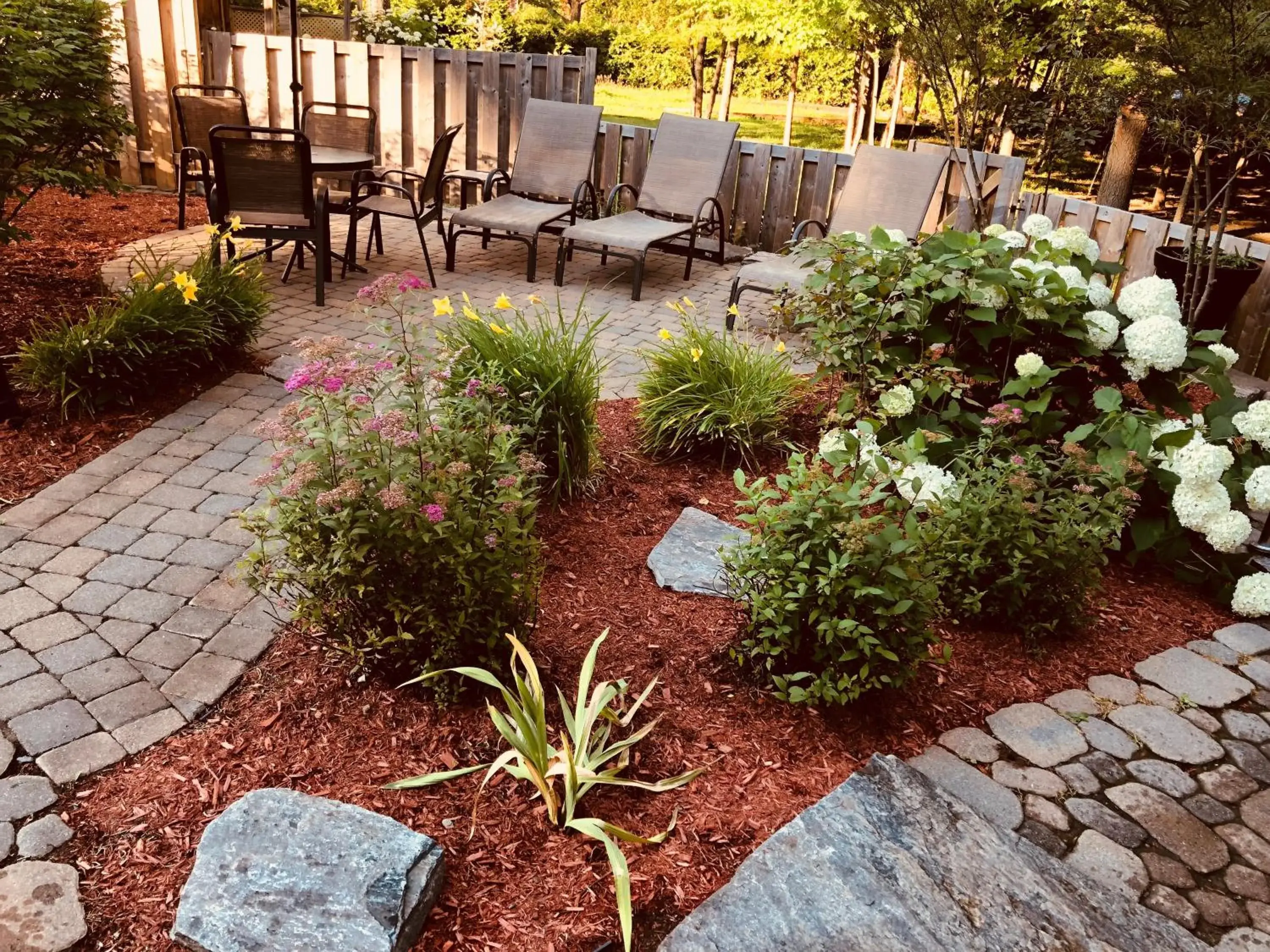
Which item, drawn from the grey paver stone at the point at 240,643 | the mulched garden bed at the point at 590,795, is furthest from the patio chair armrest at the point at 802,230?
the grey paver stone at the point at 240,643

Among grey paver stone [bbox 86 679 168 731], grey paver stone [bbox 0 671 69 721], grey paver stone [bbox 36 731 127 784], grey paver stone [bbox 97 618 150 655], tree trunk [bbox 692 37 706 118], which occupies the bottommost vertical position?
grey paver stone [bbox 36 731 127 784]

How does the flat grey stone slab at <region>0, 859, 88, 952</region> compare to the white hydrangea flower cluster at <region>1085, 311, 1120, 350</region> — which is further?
the white hydrangea flower cluster at <region>1085, 311, 1120, 350</region>

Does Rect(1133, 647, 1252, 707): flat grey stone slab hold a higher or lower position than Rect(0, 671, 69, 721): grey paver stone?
higher

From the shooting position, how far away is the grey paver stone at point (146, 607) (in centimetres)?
268

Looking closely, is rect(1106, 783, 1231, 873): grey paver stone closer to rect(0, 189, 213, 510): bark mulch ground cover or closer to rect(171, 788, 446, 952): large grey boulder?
rect(171, 788, 446, 952): large grey boulder

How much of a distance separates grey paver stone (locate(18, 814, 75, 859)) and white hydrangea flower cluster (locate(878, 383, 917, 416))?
104 inches

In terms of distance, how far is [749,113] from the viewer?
1973 centimetres

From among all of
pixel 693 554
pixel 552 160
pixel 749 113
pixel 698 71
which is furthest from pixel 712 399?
pixel 749 113

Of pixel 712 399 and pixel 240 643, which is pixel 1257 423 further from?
pixel 240 643

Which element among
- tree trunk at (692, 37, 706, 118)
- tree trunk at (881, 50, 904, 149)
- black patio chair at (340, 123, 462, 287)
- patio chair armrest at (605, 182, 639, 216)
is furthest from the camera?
tree trunk at (692, 37, 706, 118)

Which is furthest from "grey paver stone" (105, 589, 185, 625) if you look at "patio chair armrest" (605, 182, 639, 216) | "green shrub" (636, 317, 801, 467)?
"patio chair armrest" (605, 182, 639, 216)

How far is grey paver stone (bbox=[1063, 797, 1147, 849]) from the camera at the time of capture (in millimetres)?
2195

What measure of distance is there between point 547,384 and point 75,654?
1.69m

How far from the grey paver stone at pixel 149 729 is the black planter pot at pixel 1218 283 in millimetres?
5111
